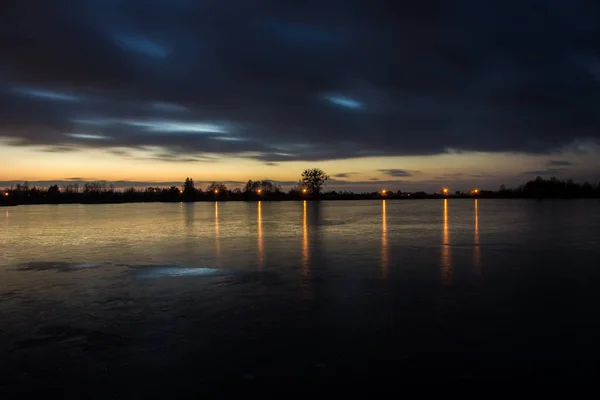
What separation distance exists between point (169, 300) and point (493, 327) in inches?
256

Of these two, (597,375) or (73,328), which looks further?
(73,328)

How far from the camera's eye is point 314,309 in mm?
8984

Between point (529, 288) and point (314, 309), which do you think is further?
point (529, 288)

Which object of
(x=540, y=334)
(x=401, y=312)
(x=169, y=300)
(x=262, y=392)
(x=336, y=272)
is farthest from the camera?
(x=336, y=272)

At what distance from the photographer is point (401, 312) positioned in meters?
8.70

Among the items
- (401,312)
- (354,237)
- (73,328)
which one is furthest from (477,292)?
(354,237)

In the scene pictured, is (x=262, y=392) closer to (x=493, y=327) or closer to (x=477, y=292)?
(x=493, y=327)

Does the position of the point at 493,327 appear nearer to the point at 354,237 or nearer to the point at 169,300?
the point at 169,300

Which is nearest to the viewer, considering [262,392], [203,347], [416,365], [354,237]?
[262,392]

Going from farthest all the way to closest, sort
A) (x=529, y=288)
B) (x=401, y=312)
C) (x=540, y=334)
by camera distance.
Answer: (x=529, y=288) → (x=401, y=312) → (x=540, y=334)

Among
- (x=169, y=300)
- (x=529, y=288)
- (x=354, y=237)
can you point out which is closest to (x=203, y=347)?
(x=169, y=300)

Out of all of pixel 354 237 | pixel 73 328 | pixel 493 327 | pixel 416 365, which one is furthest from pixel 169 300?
pixel 354 237

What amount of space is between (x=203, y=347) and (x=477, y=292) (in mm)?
6528

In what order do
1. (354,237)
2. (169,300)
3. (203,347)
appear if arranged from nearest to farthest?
(203,347) < (169,300) < (354,237)
